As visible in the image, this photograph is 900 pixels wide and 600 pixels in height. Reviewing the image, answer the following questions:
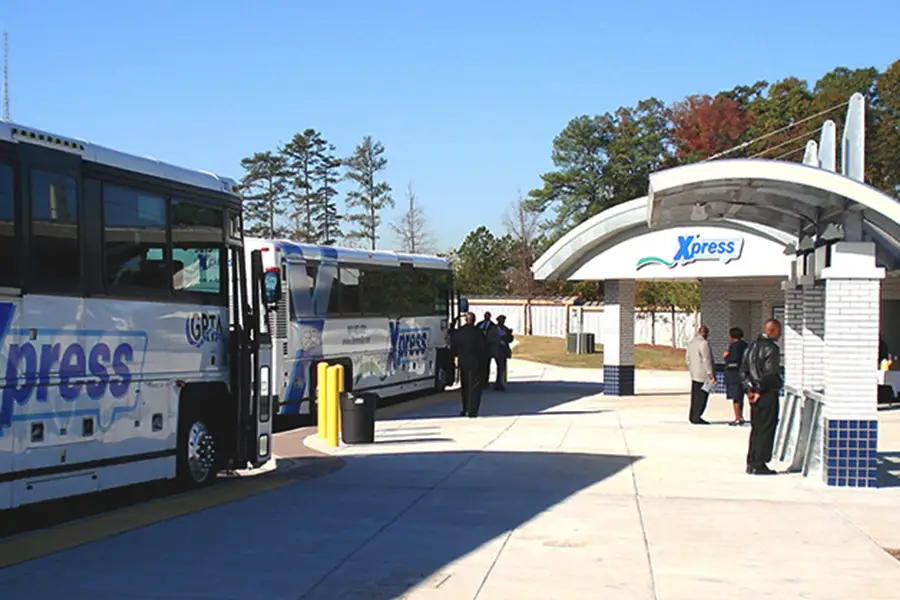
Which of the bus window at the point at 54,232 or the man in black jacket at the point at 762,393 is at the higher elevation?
the bus window at the point at 54,232

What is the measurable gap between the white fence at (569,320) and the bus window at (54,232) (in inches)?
1550

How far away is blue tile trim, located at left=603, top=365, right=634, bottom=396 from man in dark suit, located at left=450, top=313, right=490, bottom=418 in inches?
243

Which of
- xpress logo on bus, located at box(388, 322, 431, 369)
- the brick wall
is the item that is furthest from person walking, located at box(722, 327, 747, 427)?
xpress logo on bus, located at box(388, 322, 431, 369)

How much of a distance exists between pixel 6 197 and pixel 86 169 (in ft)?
3.87

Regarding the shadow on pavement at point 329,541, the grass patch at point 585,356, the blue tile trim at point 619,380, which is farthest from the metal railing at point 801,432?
the grass patch at point 585,356

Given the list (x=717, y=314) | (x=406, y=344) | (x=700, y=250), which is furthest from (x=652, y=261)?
(x=406, y=344)

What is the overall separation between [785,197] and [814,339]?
2189 mm

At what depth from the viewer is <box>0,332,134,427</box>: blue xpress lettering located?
8.95 metres

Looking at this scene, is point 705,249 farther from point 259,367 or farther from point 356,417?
point 259,367

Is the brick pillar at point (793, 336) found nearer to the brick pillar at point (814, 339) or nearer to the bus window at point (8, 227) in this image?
the brick pillar at point (814, 339)

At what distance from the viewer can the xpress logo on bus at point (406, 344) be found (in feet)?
78.5

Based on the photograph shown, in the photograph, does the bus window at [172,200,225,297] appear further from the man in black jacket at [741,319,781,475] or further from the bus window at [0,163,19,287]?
the man in black jacket at [741,319,781,475]

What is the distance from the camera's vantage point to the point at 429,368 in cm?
2655

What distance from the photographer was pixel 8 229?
29.5 ft
